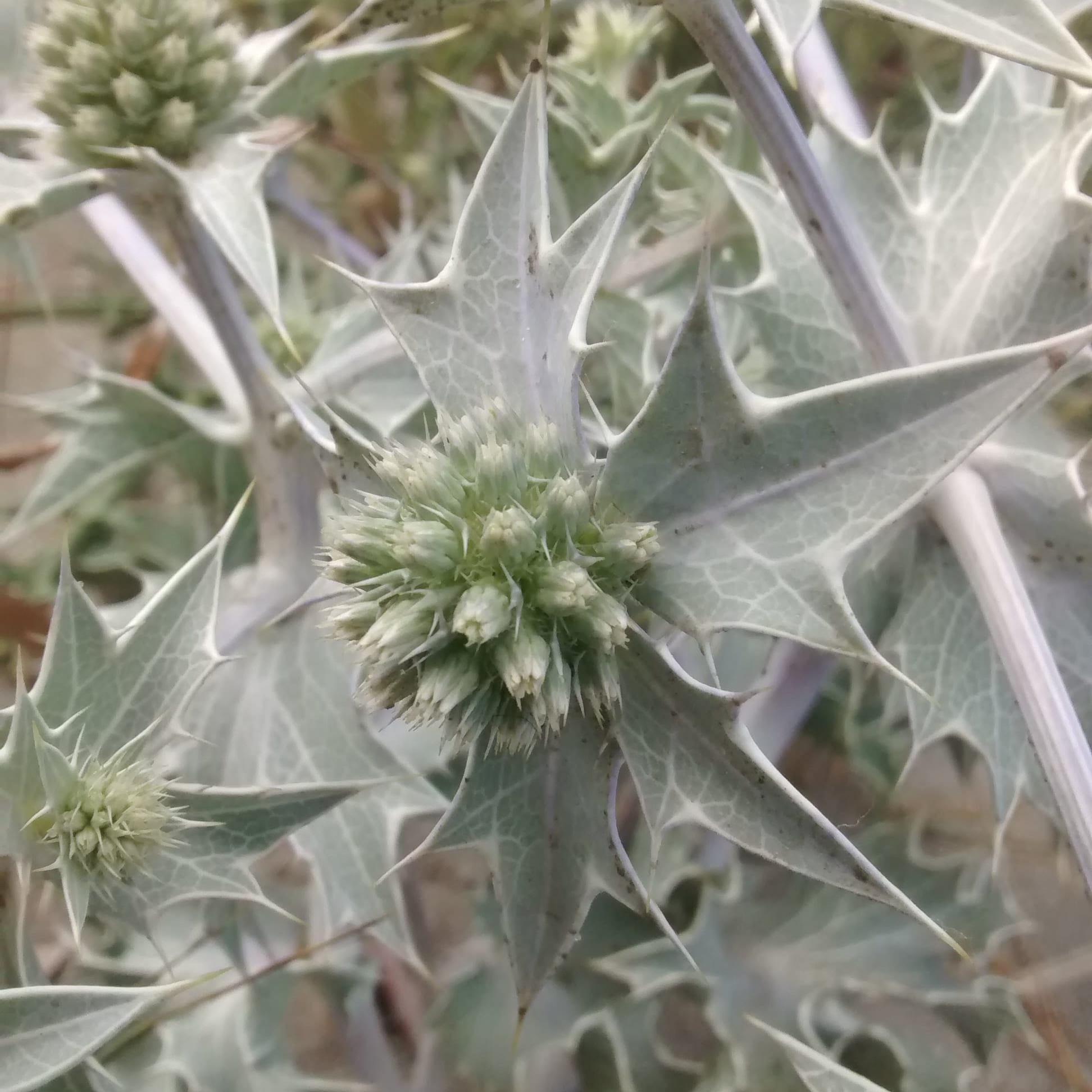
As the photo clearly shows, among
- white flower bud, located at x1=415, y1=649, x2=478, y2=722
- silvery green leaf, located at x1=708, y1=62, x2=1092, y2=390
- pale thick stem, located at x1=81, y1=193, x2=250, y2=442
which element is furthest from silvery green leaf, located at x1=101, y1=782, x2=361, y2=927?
silvery green leaf, located at x1=708, y1=62, x2=1092, y2=390

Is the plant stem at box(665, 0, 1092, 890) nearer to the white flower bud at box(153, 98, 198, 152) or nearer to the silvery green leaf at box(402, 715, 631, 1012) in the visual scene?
the silvery green leaf at box(402, 715, 631, 1012)

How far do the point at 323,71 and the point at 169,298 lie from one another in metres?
0.30

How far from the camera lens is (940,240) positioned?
748 mm

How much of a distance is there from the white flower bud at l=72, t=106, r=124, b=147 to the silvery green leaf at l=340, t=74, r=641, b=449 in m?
0.37

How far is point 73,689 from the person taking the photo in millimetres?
642

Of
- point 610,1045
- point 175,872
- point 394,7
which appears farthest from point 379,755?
point 394,7

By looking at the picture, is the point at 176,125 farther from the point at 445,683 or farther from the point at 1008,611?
the point at 1008,611

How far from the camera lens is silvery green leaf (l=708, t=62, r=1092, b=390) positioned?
0.70 meters

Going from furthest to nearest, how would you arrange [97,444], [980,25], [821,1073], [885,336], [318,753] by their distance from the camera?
[97,444] → [318,753] → [885,336] → [821,1073] → [980,25]

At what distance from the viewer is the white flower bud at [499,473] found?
0.51 metres

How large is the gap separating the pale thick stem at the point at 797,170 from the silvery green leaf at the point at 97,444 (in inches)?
26.6

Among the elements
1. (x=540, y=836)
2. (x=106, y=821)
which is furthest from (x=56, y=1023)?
(x=540, y=836)

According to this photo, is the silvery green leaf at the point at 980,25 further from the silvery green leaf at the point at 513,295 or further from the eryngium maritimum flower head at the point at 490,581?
the eryngium maritimum flower head at the point at 490,581

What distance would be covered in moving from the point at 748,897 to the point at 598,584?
716 millimetres
